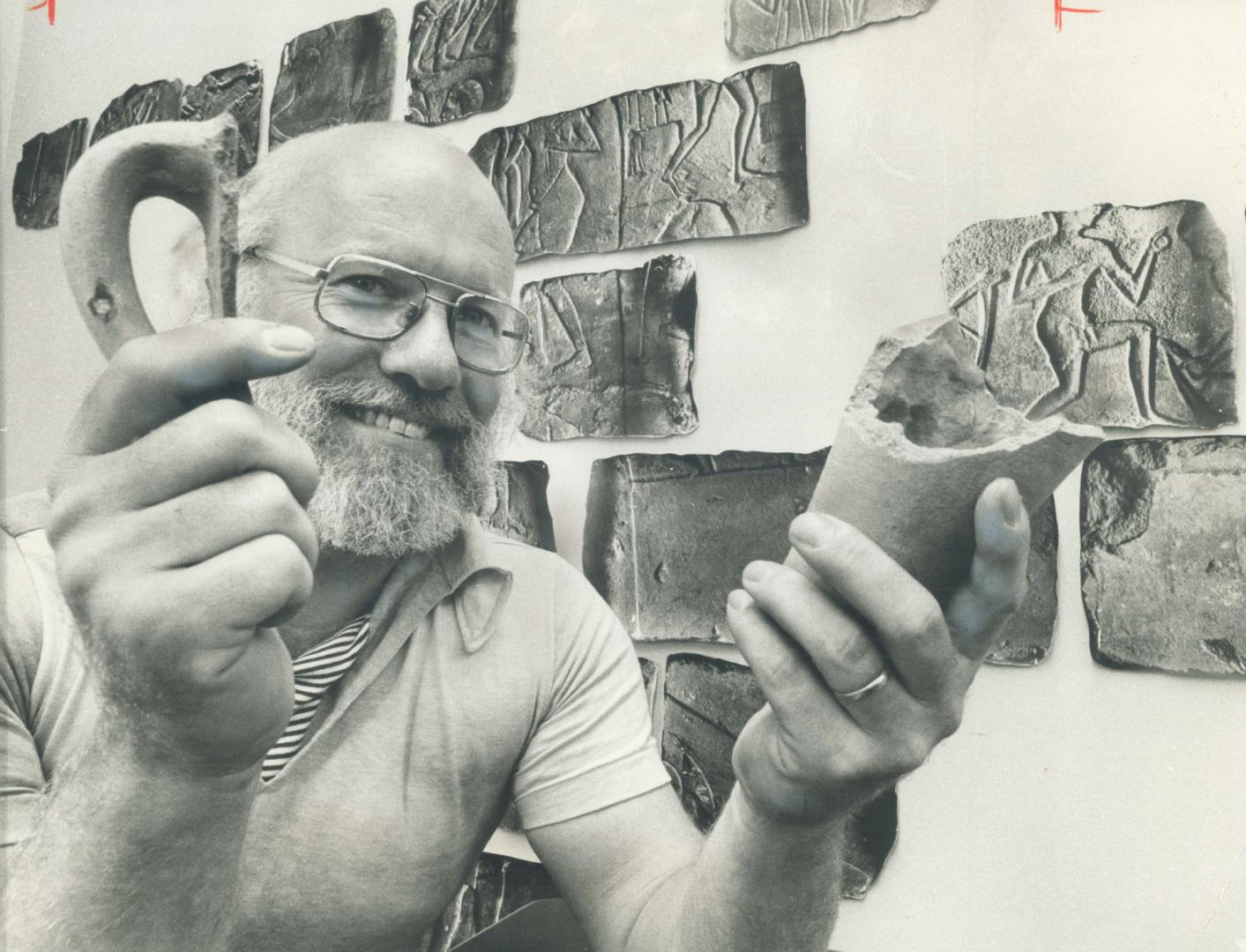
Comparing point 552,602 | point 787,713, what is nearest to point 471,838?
point 552,602

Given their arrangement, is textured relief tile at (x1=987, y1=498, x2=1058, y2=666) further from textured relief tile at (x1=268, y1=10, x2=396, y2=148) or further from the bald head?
textured relief tile at (x1=268, y1=10, x2=396, y2=148)

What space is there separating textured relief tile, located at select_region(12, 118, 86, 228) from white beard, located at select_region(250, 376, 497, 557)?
64.7 inches

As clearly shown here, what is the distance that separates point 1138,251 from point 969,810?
33.8 inches

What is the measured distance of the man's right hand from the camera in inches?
27.0

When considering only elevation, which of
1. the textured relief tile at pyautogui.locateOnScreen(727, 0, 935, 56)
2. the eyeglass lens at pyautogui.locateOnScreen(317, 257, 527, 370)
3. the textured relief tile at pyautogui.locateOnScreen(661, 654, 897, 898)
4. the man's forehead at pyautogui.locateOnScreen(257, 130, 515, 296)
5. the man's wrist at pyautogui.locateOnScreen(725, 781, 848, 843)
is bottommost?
the textured relief tile at pyautogui.locateOnScreen(661, 654, 897, 898)

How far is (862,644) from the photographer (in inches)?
31.3

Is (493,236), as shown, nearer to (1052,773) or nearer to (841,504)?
(841,504)

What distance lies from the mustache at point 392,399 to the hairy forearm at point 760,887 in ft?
2.03

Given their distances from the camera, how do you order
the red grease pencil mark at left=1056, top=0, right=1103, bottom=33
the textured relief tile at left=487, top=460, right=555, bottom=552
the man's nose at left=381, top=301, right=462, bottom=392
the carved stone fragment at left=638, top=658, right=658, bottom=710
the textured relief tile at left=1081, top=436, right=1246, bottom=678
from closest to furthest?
1. the man's nose at left=381, top=301, right=462, bottom=392
2. the textured relief tile at left=1081, top=436, right=1246, bottom=678
3. the red grease pencil mark at left=1056, top=0, right=1103, bottom=33
4. the carved stone fragment at left=638, top=658, right=658, bottom=710
5. the textured relief tile at left=487, top=460, right=555, bottom=552

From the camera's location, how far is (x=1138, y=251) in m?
1.42

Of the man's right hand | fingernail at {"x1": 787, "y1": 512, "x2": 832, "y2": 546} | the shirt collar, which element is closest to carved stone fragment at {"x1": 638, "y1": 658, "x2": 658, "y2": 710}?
the shirt collar

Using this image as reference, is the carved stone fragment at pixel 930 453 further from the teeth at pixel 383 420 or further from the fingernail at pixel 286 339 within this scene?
the teeth at pixel 383 420

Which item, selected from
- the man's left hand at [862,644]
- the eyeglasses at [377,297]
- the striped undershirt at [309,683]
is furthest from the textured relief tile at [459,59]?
the man's left hand at [862,644]

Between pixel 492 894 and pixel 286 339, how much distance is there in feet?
5.11
